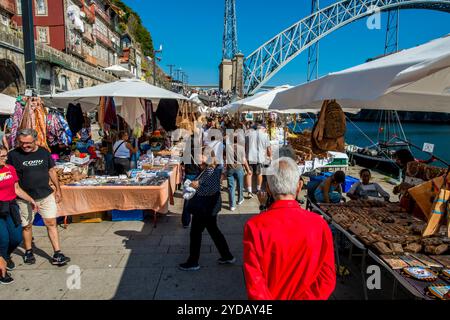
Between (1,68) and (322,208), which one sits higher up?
(1,68)

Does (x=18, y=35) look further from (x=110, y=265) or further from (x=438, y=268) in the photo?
(x=438, y=268)

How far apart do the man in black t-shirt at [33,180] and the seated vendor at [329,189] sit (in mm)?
3742

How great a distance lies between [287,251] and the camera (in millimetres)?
1610

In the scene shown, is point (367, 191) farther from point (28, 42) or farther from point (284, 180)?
point (28, 42)

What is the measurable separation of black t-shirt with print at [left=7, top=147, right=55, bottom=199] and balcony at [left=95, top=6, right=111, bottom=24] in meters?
44.0

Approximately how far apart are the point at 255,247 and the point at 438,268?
1.87m

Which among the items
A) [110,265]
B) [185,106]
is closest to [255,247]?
[110,265]

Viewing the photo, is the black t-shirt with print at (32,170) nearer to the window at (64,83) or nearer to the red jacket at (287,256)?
the red jacket at (287,256)

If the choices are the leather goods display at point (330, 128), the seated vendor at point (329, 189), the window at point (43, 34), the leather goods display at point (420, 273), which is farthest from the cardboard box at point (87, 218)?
the window at point (43, 34)

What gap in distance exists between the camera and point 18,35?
17469 mm

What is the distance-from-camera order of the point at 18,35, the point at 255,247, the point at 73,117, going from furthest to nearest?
the point at 18,35 → the point at 73,117 → the point at 255,247

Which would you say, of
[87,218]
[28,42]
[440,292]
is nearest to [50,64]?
[28,42]

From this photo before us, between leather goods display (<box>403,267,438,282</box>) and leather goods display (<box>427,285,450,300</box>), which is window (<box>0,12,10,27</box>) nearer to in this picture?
leather goods display (<box>403,267,438,282</box>)

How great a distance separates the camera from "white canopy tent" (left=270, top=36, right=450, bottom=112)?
1.86m
